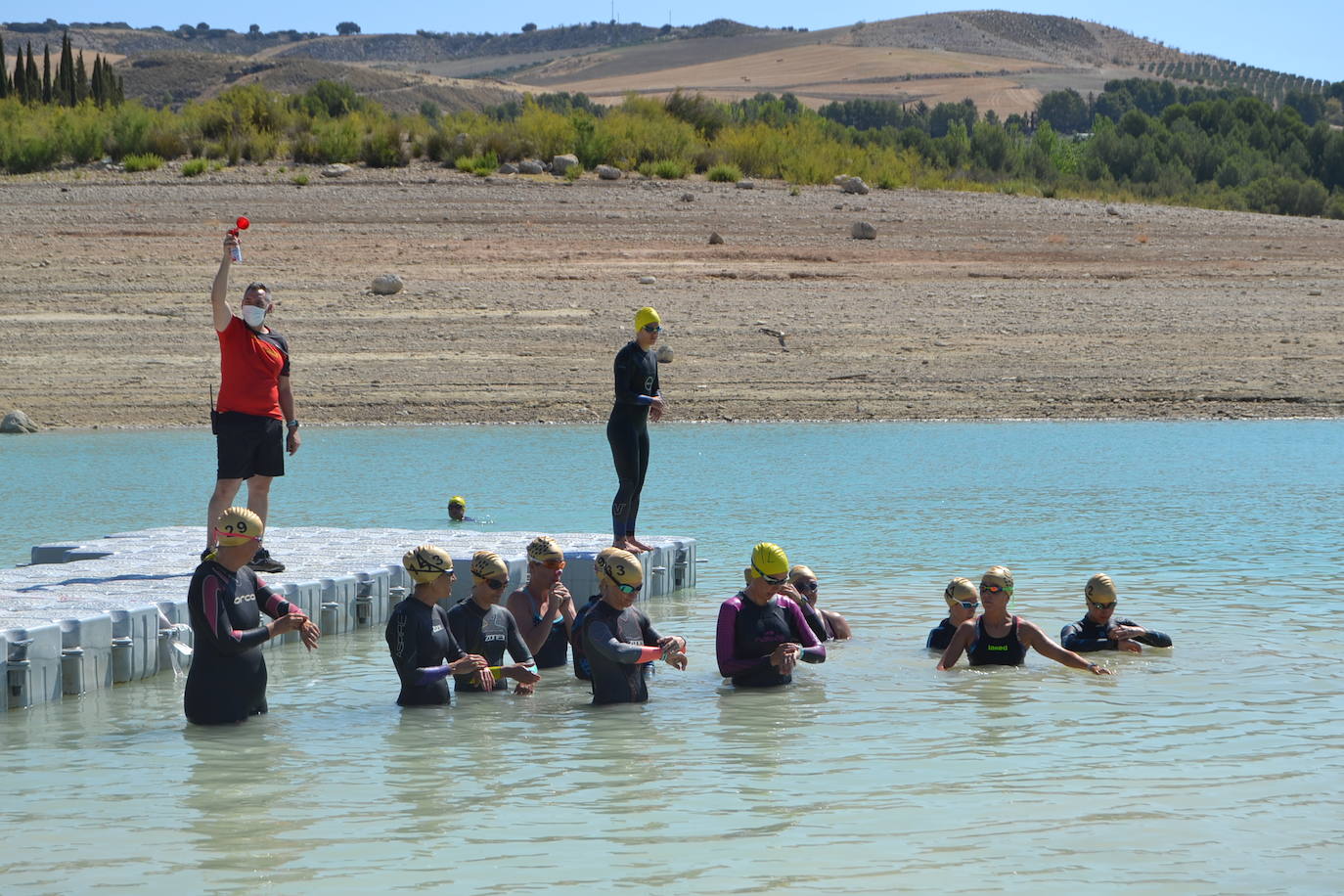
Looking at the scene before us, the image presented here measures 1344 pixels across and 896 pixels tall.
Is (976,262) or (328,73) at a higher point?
(328,73)

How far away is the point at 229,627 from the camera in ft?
25.1

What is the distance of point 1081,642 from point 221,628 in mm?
4398

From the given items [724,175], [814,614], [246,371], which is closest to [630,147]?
[724,175]

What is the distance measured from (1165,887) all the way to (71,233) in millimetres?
26223

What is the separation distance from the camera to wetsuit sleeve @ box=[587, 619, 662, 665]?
27.0 ft

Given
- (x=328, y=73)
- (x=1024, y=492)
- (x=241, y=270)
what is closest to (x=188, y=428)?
(x=241, y=270)

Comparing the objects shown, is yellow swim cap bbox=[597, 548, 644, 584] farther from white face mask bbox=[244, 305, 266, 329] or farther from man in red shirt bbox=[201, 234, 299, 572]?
white face mask bbox=[244, 305, 266, 329]

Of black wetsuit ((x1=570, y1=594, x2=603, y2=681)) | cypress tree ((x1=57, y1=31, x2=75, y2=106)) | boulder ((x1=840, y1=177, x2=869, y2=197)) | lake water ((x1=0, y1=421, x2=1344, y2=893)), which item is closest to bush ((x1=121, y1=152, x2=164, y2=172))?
cypress tree ((x1=57, y1=31, x2=75, y2=106))

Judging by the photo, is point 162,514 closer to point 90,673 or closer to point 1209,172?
point 90,673

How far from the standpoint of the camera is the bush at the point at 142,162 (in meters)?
32.9

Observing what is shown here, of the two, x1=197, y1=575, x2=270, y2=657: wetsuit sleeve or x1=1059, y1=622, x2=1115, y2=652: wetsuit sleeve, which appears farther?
x1=1059, y1=622, x2=1115, y2=652: wetsuit sleeve

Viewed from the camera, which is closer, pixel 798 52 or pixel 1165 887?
pixel 1165 887

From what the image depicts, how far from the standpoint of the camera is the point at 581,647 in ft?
27.7

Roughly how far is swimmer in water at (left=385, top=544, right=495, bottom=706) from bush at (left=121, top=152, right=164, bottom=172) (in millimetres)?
26606
